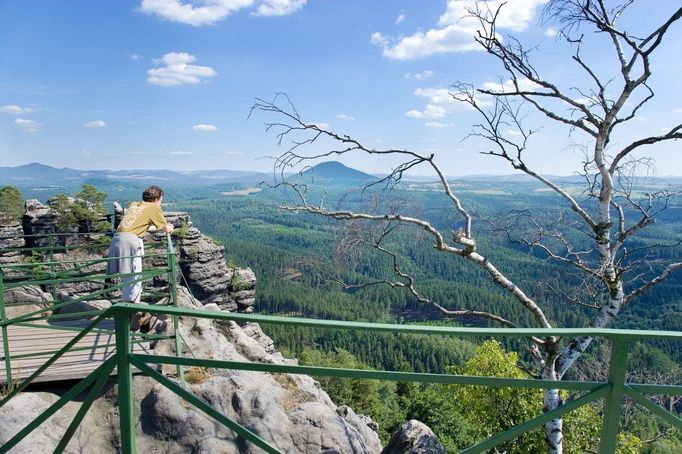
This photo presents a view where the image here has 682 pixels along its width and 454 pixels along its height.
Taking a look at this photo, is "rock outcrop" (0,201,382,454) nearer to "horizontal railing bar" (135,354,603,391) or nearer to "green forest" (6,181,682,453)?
"green forest" (6,181,682,453)

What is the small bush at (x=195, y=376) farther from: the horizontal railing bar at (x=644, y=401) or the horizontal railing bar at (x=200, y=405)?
the horizontal railing bar at (x=644, y=401)

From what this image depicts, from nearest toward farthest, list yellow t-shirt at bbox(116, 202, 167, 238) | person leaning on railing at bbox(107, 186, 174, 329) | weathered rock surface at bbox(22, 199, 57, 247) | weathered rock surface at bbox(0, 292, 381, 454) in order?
weathered rock surface at bbox(0, 292, 381, 454)
person leaning on railing at bbox(107, 186, 174, 329)
yellow t-shirt at bbox(116, 202, 167, 238)
weathered rock surface at bbox(22, 199, 57, 247)

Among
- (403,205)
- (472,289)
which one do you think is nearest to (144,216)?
(403,205)

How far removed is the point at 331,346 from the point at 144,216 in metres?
80.8

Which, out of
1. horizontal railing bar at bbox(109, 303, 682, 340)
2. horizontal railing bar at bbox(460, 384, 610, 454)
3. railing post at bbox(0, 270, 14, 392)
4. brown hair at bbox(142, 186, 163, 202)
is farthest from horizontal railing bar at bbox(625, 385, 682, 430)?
brown hair at bbox(142, 186, 163, 202)

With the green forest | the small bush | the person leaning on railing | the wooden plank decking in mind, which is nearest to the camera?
the wooden plank decking

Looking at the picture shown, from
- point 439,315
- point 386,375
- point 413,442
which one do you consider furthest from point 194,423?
point 439,315

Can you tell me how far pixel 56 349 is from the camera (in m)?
6.42

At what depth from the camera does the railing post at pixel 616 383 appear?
218cm

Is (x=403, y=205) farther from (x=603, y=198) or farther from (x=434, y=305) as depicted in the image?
(x=603, y=198)

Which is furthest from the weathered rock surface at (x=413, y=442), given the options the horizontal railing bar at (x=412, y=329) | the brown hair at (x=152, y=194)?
the brown hair at (x=152, y=194)

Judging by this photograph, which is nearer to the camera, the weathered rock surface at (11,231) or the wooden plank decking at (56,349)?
the wooden plank decking at (56,349)

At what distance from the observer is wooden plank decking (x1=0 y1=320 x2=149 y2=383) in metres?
5.50

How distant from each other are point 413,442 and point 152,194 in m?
5.34
